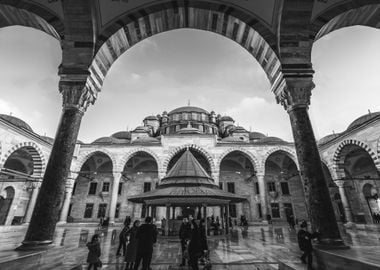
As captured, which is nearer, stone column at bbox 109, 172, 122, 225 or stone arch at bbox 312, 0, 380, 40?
stone arch at bbox 312, 0, 380, 40

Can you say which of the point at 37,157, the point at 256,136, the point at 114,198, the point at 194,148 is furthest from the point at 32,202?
the point at 256,136

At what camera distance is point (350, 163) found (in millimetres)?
18906

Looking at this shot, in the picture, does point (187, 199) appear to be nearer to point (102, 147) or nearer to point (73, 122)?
point (73, 122)

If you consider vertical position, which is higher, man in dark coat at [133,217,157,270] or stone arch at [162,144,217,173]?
stone arch at [162,144,217,173]

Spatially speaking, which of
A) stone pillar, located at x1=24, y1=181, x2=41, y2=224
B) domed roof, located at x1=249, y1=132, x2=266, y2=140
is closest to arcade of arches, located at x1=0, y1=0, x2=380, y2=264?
stone pillar, located at x1=24, y1=181, x2=41, y2=224

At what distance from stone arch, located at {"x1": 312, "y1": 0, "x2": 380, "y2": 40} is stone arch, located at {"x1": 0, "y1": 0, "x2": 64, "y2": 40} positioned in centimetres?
623

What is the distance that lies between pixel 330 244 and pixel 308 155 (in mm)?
1633

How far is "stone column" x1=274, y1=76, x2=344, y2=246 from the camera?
11.9 ft

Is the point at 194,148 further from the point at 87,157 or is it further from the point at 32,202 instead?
the point at 32,202

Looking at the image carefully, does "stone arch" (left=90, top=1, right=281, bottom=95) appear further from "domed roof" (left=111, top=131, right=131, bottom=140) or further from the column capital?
"domed roof" (left=111, top=131, right=131, bottom=140)

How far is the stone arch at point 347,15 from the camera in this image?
187 inches

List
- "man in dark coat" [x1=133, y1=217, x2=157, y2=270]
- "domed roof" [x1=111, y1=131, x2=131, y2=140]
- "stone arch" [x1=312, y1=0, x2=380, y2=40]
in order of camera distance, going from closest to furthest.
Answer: "man in dark coat" [x1=133, y1=217, x2=157, y2=270] < "stone arch" [x1=312, y1=0, x2=380, y2=40] < "domed roof" [x1=111, y1=131, x2=131, y2=140]

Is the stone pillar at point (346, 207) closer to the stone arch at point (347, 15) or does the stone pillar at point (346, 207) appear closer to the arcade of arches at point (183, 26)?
the stone arch at point (347, 15)

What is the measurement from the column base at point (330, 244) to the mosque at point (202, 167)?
10109 millimetres
